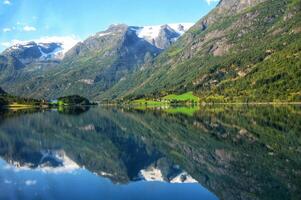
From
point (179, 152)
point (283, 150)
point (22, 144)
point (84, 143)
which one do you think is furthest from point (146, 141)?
point (283, 150)

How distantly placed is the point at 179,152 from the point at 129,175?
19380 mm

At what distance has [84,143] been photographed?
8550 cm

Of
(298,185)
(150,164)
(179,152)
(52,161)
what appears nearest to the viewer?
(298,185)

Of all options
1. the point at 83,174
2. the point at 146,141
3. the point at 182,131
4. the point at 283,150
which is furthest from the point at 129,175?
the point at 182,131

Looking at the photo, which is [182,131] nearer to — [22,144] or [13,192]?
[22,144]

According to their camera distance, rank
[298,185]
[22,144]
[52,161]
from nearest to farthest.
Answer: [298,185]
[52,161]
[22,144]

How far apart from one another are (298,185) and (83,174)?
24.2 meters

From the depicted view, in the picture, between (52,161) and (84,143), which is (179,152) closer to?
(52,161)

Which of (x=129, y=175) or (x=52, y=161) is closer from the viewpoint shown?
(x=129, y=175)

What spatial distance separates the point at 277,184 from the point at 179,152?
2750 centimetres

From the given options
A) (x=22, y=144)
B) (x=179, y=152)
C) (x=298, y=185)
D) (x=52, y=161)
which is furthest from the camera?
(x=22, y=144)

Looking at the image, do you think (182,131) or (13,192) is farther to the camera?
(182,131)

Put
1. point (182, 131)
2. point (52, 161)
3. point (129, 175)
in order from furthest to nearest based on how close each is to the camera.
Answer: point (182, 131)
point (52, 161)
point (129, 175)

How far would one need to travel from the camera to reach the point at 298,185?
1532 inches
